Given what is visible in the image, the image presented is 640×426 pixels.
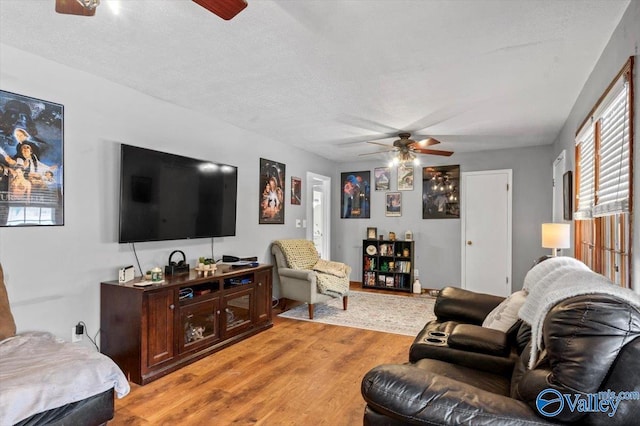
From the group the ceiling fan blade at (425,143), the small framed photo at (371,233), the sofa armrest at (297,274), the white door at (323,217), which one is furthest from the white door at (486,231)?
the sofa armrest at (297,274)

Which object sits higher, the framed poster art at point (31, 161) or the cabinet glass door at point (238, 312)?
the framed poster art at point (31, 161)

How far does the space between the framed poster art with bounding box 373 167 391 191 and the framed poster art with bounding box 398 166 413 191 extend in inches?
8.2

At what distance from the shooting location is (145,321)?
2.65 metres

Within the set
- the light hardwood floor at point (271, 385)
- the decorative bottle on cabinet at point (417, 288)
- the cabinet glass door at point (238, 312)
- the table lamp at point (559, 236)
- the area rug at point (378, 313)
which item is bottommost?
the area rug at point (378, 313)

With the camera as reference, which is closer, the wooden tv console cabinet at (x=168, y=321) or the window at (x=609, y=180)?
the window at (x=609, y=180)

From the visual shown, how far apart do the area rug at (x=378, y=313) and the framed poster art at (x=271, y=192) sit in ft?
4.37

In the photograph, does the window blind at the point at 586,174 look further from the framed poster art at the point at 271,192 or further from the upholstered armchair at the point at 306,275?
the framed poster art at the point at 271,192

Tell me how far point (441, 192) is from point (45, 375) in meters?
5.65

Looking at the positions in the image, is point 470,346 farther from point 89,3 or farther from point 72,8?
point 72,8

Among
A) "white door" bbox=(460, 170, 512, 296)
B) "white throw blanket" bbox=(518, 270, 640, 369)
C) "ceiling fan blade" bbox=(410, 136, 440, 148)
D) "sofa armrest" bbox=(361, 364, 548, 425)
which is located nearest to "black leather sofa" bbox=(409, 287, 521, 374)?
"white throw blanket" bbox=(518, 270, 640, 369)

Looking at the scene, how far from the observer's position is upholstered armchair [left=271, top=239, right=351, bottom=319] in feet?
14.3

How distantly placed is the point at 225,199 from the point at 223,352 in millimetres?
1646

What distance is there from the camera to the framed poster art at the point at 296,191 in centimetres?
546

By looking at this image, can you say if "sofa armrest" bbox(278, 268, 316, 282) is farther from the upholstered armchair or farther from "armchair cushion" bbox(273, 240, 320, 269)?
"armchair cushion" bbox(273, 240, 320, 269)
